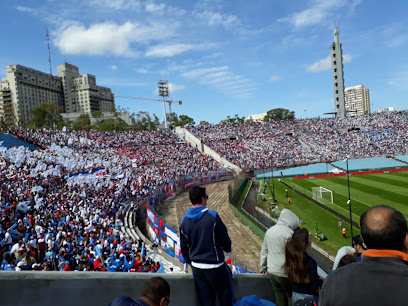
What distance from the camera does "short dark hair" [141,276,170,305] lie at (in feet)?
9.53

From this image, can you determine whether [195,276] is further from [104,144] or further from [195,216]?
[104,144]

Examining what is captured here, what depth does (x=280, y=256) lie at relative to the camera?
416 cm

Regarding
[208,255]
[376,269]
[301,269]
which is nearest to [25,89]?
[208,255]

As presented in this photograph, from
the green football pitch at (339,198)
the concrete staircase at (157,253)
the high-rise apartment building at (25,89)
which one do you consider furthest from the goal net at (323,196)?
the high-rise apartment building at (25,89)

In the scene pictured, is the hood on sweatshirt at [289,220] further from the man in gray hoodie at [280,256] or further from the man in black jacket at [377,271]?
the man in black jacket at [377,271]

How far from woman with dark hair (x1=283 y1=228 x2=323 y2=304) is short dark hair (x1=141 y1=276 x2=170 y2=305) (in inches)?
64.6

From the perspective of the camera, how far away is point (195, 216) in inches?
162

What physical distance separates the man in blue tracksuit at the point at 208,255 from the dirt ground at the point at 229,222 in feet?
25.6

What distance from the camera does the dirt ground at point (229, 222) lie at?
61.5 feet

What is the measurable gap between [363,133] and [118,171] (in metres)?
56.2

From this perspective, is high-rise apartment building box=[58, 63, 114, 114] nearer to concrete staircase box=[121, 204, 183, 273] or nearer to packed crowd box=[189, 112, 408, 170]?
packed crowd box=[189, 112, 408, 170]

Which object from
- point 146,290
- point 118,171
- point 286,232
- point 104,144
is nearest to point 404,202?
point 118,171

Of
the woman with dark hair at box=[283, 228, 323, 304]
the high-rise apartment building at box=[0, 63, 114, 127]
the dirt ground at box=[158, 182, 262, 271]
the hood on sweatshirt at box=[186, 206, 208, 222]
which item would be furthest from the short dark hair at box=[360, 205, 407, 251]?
the high-rise apartment building at box=[0, 63, 114, 127]

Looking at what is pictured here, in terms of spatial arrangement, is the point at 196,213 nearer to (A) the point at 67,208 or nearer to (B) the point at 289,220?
(B) the point at 289,220
